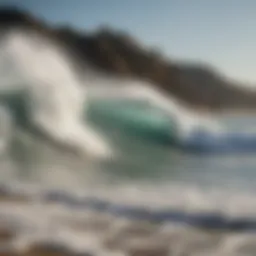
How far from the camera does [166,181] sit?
3.69ft

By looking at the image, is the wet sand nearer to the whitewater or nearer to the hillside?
the whitewater

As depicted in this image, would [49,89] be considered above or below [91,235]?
above

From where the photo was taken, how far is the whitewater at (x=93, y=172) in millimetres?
1106

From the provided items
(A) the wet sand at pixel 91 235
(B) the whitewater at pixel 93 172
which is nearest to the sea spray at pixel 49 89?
(B) the whitewater at pixel 93 172

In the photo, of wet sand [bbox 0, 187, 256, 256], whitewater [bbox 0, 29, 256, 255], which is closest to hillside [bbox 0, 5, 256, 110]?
whitewater [bbox 0, 29, 256, 255]

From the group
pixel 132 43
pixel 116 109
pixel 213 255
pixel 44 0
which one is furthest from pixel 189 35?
pixel 213 255

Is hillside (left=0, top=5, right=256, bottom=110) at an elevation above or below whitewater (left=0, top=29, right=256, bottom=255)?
above

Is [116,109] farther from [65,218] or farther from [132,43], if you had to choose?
[65,218]

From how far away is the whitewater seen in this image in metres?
1.11

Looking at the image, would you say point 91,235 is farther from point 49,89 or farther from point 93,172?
point 49,89

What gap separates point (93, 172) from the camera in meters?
1.15

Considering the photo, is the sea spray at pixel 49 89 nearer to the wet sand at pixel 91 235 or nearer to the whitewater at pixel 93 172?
the whitewater at pixel 93 172

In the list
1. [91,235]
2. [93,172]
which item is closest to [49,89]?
[93,172]

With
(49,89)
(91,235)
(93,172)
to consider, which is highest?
(49,89)
